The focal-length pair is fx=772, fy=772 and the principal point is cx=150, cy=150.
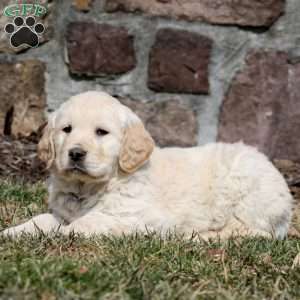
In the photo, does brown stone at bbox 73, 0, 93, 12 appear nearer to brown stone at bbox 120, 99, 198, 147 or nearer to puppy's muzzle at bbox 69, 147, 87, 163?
brown stone at bbox 120, 99, 198, 147

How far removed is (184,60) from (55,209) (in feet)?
7.51

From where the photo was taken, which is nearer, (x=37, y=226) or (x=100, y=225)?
(x=37, y=226)

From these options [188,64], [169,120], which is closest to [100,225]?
[169,120]

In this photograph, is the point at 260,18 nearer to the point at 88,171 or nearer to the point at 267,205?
the point at 267,205

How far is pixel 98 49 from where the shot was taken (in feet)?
22.5

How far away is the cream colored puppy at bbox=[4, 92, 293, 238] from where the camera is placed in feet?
15.5

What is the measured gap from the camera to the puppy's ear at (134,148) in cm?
488

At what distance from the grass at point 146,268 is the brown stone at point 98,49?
2.74 metres

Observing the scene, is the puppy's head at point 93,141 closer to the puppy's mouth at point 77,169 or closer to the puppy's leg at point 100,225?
the puppy's mouth at point 77,169

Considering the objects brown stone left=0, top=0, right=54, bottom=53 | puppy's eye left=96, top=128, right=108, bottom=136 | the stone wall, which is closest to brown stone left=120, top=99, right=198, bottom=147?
the stone wall

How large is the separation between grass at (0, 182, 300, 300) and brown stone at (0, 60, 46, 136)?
2918 mm

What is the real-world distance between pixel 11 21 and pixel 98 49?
0.86m

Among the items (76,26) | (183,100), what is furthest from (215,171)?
Answer: (76,26)

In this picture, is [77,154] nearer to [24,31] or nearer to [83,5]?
[83,5]
